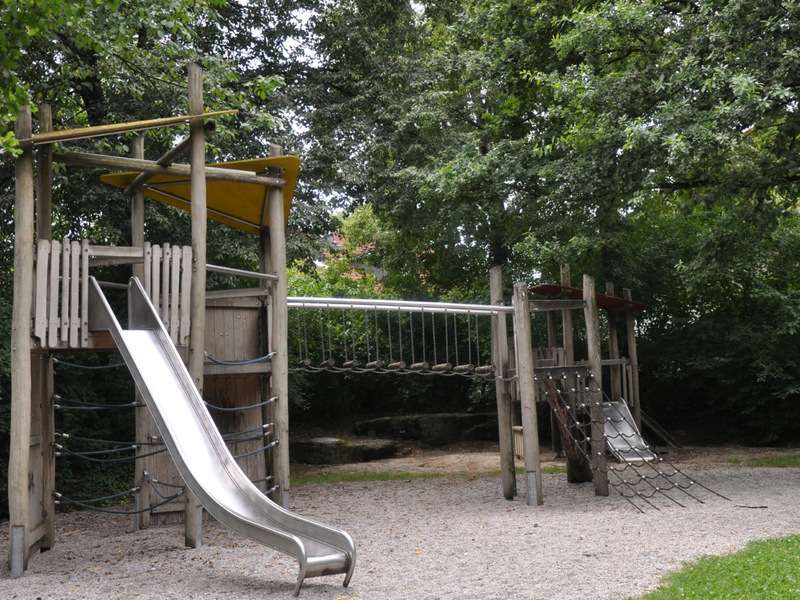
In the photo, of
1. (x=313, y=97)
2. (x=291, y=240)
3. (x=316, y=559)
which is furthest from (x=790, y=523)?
(x=313, y=97)

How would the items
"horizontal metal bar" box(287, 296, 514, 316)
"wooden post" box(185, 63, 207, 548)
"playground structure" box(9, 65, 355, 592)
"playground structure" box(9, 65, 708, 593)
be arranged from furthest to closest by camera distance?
1. "horizontal metal bar" box(287, 296, 514, 316)
2. "wooden post" box(185, 63, 207, 548)
3. "playground structure" box(9, 65, 708, 593)
4. "playground structure" box(9, 65, 355, 592)

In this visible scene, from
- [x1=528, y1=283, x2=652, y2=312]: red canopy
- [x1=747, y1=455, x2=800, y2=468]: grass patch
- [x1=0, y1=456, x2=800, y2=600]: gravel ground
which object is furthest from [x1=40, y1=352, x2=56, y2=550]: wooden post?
[x1=747, y1=455, x2=800, y2=468]: grass patch

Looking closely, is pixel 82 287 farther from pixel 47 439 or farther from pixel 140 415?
pixel 140 415

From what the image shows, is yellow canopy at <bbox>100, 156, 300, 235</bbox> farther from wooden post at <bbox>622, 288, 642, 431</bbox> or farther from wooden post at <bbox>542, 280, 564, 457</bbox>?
wooden post at <bbox>622, 288, 642, 431</bbox>

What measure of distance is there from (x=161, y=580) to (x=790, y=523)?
552cm

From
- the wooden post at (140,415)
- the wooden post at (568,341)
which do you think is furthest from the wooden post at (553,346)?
the wooden post at (140,415)

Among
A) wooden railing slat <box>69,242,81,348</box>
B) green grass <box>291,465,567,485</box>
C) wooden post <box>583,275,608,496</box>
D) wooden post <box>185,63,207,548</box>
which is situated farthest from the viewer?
green grass <box>291,465,567,485</box>

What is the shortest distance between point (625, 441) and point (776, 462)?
4.60 m

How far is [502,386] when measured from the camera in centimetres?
929

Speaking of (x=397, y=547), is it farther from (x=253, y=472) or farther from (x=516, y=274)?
(x=516, y=274)

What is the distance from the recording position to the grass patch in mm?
12016

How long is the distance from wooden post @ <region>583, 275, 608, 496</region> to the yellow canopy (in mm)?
3756

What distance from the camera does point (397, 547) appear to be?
6609 mm

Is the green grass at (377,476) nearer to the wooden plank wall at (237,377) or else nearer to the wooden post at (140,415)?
the wooden plank wall at (237,377)
